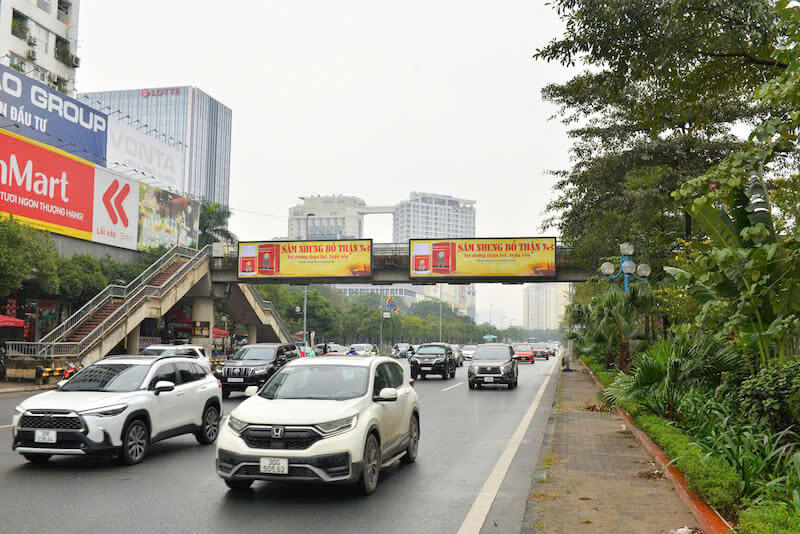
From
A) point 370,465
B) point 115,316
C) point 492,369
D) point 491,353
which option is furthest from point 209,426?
point 115,316

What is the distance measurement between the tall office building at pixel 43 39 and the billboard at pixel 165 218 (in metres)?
12.2

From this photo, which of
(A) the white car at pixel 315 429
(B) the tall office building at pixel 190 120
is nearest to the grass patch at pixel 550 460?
(A) the white car at pixel 315 429

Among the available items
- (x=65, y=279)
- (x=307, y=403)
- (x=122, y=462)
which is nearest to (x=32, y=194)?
(x=65, y=279)

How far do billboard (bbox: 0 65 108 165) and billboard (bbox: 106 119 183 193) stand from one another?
1528mm

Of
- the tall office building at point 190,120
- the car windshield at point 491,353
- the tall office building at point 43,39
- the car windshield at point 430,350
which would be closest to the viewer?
the car windshield at point 491,353

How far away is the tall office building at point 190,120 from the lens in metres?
181

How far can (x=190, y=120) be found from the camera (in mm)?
181250

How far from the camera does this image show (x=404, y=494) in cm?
862

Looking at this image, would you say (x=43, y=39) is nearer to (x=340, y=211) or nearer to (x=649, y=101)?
(x=649, y=101)

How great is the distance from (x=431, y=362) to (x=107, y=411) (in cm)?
2368

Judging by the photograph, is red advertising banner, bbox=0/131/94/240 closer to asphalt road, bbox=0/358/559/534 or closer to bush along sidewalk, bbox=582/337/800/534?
asphalt road, bbox=0/358/559/534

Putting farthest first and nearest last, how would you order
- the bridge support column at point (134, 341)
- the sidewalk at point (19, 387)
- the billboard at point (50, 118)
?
the bridge support column at point (134, 341), the billboard at point (50, 118), the sidewalk at point (19, 387)

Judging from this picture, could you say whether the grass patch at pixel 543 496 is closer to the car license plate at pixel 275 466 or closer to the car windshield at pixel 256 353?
the car license plate at pixel 275 466

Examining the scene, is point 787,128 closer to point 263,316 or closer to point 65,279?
point 65,279
